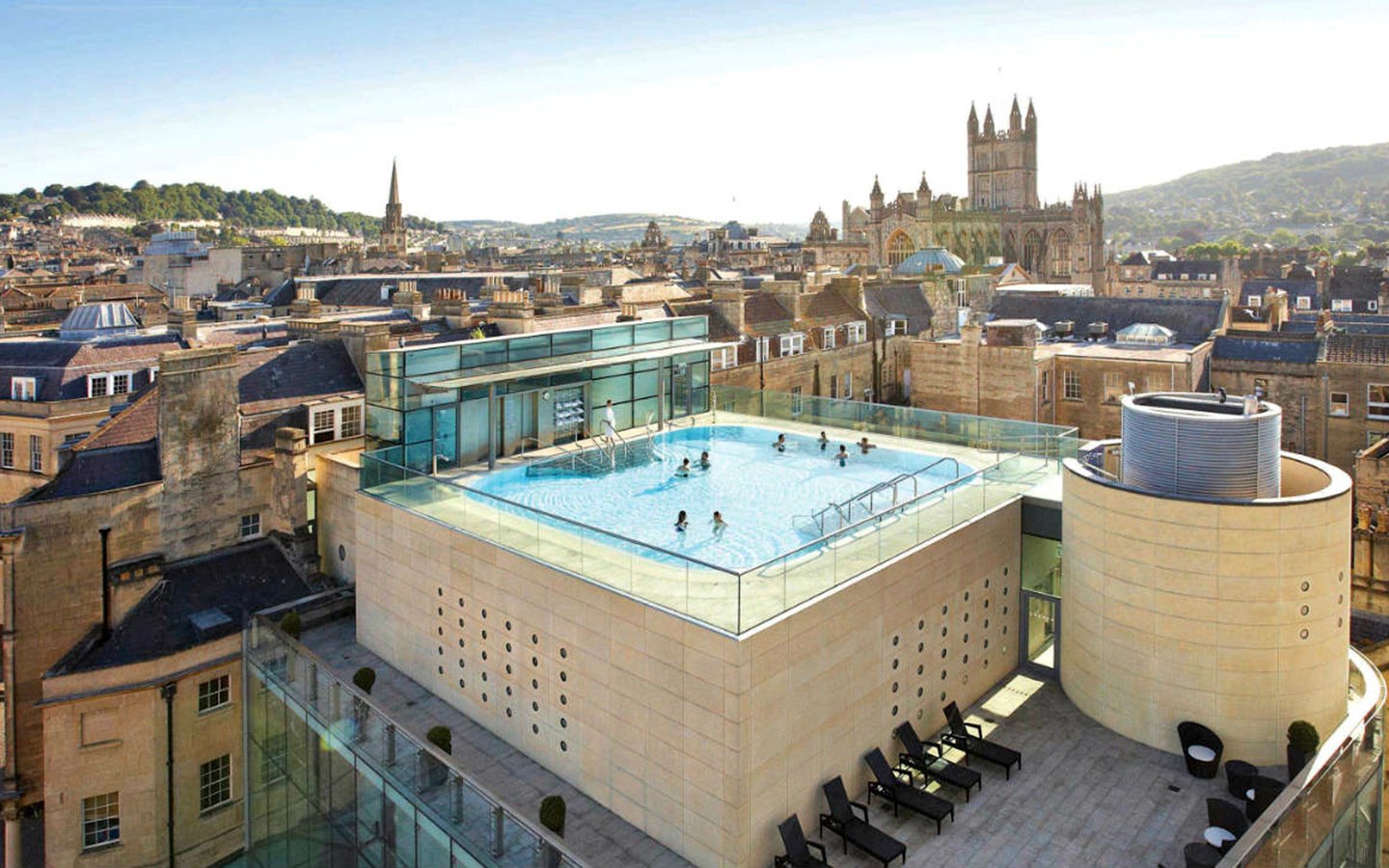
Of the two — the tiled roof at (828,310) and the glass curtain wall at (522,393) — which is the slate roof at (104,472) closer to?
the glass curtain wall at (522,393)

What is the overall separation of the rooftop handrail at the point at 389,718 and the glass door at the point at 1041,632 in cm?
1198

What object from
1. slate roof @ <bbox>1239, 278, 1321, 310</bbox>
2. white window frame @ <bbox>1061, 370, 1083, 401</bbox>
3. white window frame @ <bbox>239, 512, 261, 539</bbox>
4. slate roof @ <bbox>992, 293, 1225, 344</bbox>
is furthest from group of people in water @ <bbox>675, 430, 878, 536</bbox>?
slate roof @ <bbox>1239, 278, 1321, 310</bbox>

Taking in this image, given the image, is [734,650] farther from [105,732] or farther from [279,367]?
[279,367]

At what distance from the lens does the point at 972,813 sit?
16156mm

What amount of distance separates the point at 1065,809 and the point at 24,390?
3663 centimetres

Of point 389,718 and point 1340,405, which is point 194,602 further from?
point 1340,405

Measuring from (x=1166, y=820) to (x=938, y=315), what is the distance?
115ft

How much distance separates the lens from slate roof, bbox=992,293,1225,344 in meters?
47.5

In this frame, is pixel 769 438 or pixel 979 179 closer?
pixel 769 438

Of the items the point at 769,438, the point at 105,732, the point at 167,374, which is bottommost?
the point at 105,732

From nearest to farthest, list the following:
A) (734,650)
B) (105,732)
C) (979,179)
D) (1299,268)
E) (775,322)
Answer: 1. (734,650)
2. (105,732)
3. (775,322)
4. (1299,268)
5. (979,179)

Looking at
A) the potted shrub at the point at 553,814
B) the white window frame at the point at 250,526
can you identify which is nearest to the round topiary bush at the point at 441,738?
the potted shrub at the point at 553,814

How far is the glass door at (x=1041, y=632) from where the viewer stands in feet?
69.9

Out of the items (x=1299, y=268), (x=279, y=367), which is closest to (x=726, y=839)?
(x=279, y=367)
